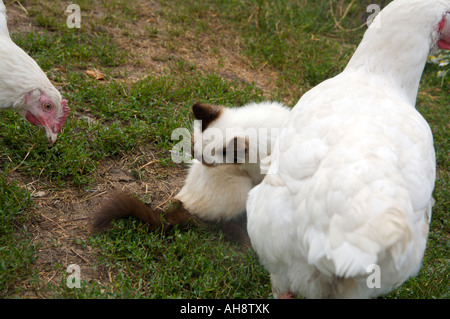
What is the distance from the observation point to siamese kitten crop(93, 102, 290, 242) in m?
3.98

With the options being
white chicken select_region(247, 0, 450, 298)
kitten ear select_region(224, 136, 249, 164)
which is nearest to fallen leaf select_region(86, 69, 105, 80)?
kitten ear select_region(224, 136, 249, 164)

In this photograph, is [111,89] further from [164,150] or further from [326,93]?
[326,93]

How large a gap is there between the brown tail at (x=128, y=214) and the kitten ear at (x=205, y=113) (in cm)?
87

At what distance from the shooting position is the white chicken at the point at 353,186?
2227mm

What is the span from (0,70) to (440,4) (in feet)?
10.7

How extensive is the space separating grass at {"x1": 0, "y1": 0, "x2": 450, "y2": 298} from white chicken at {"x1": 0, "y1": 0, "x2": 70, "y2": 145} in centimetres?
40

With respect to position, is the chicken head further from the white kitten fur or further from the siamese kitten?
the white kitten fur

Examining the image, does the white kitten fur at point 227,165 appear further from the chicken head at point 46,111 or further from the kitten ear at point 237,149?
the chicken head at point 46,111

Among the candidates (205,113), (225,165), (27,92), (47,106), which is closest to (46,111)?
(47,106)

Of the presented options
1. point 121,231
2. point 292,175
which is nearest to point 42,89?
point 121,231

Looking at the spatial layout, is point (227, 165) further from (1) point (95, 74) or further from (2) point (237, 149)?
(1) point (95, 74)

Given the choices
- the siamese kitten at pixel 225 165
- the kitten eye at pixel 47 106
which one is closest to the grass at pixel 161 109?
the siamese kitten at pixel 225 165

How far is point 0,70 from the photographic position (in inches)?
140

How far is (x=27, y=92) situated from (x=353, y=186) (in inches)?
106
